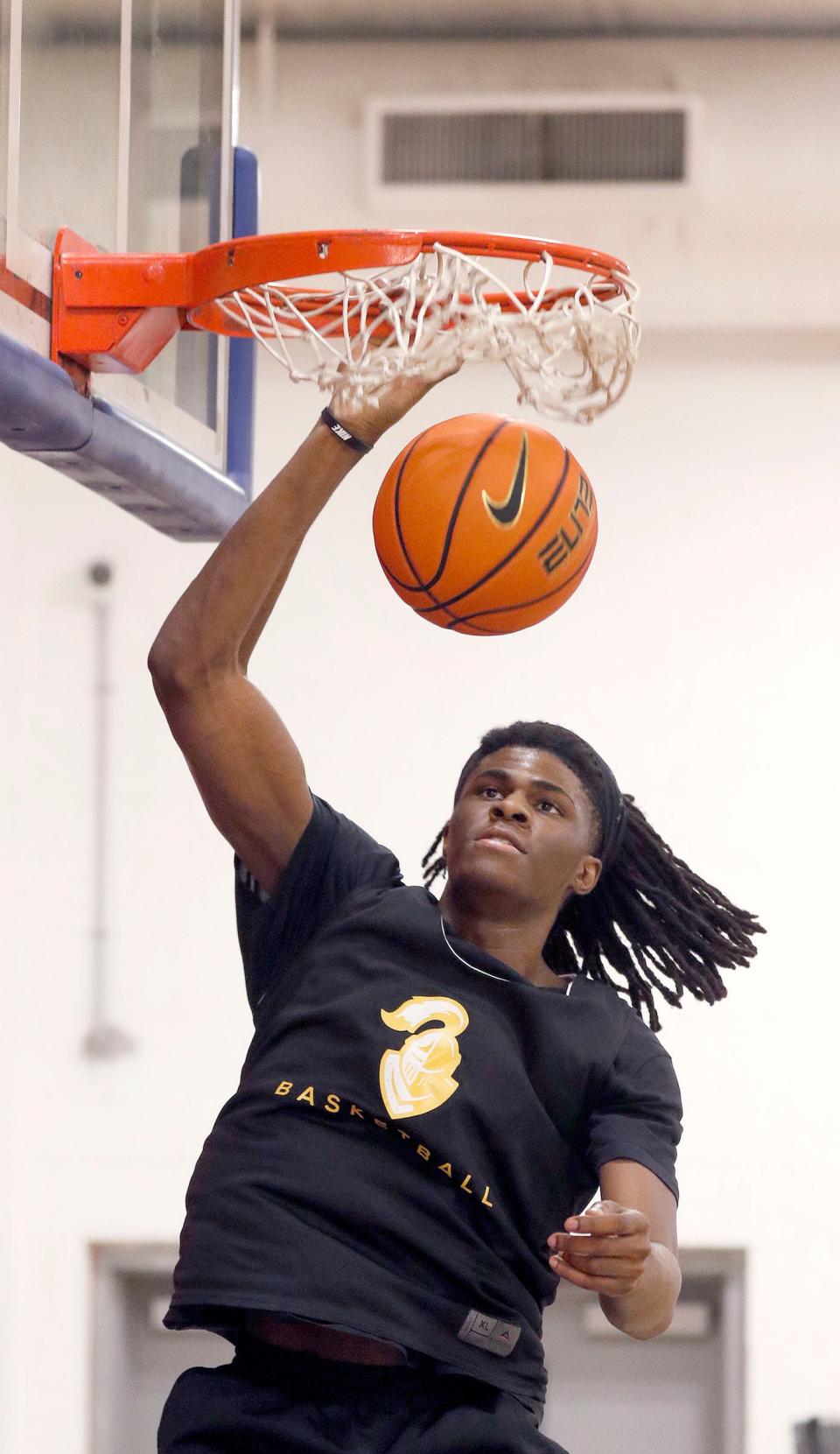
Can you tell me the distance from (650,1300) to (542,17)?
3.20 m

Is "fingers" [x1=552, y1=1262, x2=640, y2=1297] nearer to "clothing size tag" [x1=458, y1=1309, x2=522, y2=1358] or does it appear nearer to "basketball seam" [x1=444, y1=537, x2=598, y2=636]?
"clothing size tag" [x1=458, y1=1309, x2=522, y2=1358]

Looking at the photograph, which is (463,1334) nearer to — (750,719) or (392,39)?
(750,719)

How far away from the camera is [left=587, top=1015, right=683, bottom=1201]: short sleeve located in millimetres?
1756

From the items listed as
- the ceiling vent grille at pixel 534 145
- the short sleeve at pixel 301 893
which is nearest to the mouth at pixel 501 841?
the short sleeve at pixel 301 893

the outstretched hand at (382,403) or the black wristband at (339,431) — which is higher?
the outstretched hand at (382,403)

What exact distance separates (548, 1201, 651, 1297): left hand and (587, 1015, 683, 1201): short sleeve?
9.0 inches

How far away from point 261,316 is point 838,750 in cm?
226

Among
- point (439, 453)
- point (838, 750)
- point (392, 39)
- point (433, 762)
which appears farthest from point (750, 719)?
point (439, 453)

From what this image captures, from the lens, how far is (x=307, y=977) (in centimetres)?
187

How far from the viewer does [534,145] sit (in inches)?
157

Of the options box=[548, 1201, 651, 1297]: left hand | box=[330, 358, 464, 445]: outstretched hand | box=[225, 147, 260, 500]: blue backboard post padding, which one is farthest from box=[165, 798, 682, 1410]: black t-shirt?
box=[225, 147, 260, 500]: blue backboard post padding

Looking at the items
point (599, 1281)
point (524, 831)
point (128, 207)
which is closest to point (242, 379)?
Answer: point (128, 207)

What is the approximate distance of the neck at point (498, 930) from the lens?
197 cm

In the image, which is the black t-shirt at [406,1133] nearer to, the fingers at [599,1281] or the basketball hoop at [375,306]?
the fingers at [599,1281]
